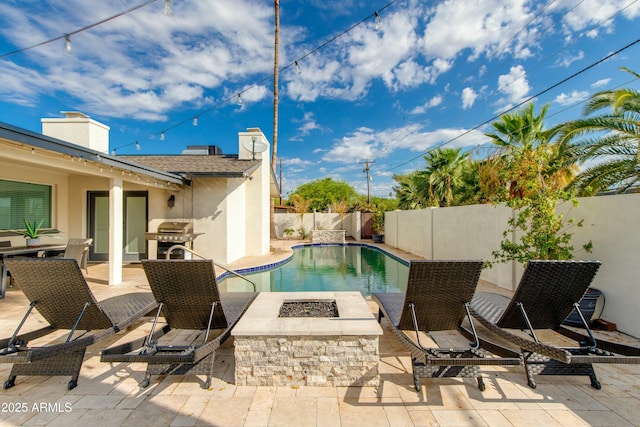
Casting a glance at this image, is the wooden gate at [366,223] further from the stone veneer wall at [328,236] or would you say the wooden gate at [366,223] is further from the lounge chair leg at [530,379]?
the lounge chair leg at [530,379]

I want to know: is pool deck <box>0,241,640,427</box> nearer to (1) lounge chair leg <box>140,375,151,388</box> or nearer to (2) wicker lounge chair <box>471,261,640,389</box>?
(1) lounge chair leg <box>140,375,151,388</box>

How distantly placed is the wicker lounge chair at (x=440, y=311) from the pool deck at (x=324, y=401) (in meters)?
0.22

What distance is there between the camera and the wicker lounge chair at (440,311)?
9.03ft

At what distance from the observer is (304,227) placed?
22.6 meters

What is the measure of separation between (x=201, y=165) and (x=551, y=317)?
10.8m

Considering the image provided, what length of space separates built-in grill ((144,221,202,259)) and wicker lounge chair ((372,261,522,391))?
7.80 m

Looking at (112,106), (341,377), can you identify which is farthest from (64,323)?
(112,106)

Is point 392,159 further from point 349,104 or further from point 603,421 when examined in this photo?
point 603,421

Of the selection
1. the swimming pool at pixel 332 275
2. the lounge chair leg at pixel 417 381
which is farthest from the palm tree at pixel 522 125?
the lounge chair leg at pixel 417 381

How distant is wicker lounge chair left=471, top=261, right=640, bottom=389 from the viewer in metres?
2.73

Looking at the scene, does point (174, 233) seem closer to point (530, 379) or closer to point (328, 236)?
point (530, 379)

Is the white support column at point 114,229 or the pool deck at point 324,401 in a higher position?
the white support column at point 114,229

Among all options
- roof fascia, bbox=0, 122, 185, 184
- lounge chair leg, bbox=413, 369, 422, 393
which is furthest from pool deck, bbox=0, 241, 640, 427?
roof fascia, bbox=0, 122, 185, 184

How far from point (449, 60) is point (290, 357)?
48.6 feet
